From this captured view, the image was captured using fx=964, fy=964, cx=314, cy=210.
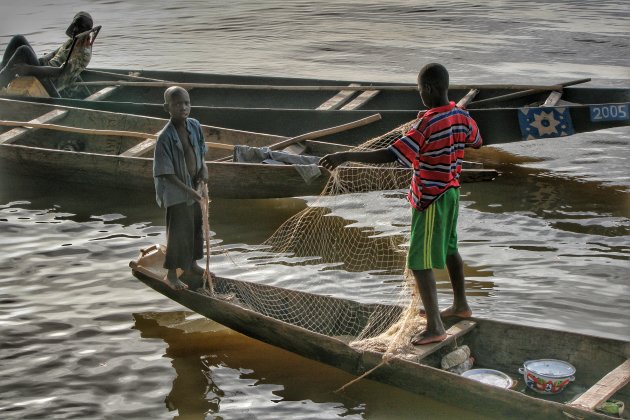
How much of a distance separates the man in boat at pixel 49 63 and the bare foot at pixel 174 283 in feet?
16.5

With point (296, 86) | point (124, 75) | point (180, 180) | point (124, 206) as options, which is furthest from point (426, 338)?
point (124, 75)

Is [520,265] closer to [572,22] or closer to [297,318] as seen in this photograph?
[297,318]

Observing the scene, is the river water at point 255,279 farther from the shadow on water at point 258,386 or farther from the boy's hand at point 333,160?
the boy's hand at point 333,160

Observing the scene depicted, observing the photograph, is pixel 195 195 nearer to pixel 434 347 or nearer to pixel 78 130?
pixel 434 347

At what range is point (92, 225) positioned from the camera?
8.66 metres

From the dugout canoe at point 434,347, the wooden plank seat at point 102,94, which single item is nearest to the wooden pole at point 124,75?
the wooden plank seat at point 102,94

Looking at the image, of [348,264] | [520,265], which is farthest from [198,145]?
[520,265]

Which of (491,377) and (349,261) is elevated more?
(349,261)

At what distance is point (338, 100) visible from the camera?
10.2 meters

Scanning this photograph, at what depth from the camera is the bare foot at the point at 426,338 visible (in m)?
5.30

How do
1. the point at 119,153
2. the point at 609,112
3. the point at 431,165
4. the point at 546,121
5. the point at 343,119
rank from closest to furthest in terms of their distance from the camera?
the point at 431,165, the point at 609,112, the point at 546,121, the point at 343,119, the point at 119,153

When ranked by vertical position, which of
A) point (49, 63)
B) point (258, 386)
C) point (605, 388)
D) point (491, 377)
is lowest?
point (258, 386)

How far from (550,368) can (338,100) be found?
5535 mm

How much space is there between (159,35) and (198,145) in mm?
13429
